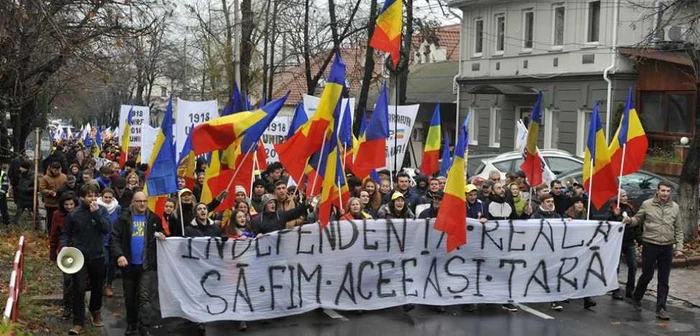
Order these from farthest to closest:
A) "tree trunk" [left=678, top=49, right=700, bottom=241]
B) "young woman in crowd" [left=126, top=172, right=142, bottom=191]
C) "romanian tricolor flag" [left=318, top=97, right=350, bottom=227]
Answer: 1. "tree trunk" [left=678, top=49, right=700, bottom=241]
2. "young woman in crowd" [left=126, top=172, right=142, bottom=191]
3. "romanian tricolor flag" [left=318, top=97, right=350, bottom=227]

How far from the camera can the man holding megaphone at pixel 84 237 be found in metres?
8.94

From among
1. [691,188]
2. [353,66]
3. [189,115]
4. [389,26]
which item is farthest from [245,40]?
[389,26]

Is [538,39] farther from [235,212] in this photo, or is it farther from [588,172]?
[235,212]

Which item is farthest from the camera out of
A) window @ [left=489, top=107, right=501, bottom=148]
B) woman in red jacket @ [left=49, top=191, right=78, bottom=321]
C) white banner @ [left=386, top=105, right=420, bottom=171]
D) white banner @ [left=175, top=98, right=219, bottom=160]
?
window @ [left=489, top=107, right=501, bottom=148]

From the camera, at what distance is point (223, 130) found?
9.73 m

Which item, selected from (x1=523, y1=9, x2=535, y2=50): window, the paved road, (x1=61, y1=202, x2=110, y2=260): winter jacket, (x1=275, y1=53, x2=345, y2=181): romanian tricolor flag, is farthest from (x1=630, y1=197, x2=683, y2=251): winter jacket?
(x1=523, y1=9, x2=535, y2=50): window

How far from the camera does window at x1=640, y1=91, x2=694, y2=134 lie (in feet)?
81.1

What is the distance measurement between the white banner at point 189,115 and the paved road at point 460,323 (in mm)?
5642

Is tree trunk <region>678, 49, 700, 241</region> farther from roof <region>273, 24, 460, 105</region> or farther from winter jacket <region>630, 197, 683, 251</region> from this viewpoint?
roof <region>273, 24, 460, 105</region>

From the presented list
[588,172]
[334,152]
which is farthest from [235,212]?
[588,172]

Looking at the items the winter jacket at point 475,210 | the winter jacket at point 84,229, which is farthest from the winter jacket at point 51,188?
the winter jacket at point 475,210

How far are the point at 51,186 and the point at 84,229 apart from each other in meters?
5.78

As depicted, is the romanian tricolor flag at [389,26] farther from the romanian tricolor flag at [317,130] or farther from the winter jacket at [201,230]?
the winter jacket at [201,230]

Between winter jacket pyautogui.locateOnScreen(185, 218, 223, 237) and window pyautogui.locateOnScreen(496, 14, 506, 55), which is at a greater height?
window pyautogui.locateOnScreen(496, 14, 506, 55)
